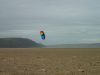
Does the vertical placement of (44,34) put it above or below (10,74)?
above

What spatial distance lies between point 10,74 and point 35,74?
5.89 ft

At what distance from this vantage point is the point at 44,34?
27203mm

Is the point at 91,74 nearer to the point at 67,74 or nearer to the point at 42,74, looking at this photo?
the point at 67,74

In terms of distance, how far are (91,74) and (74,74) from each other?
3.95 ft

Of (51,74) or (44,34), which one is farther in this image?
(44,34)

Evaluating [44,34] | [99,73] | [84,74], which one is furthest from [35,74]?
[44,34]

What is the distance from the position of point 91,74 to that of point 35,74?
13.1ft

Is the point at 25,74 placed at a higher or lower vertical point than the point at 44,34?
lower

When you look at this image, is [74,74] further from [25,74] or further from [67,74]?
[25,74]

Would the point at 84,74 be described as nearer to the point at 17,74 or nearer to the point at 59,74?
the point at 59,74

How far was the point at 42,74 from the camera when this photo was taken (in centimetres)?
1802

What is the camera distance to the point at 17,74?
59.0ft

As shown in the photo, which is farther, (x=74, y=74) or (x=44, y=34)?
(x=44, y=34)

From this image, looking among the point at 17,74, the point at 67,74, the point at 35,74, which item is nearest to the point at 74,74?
the point at 67,74
